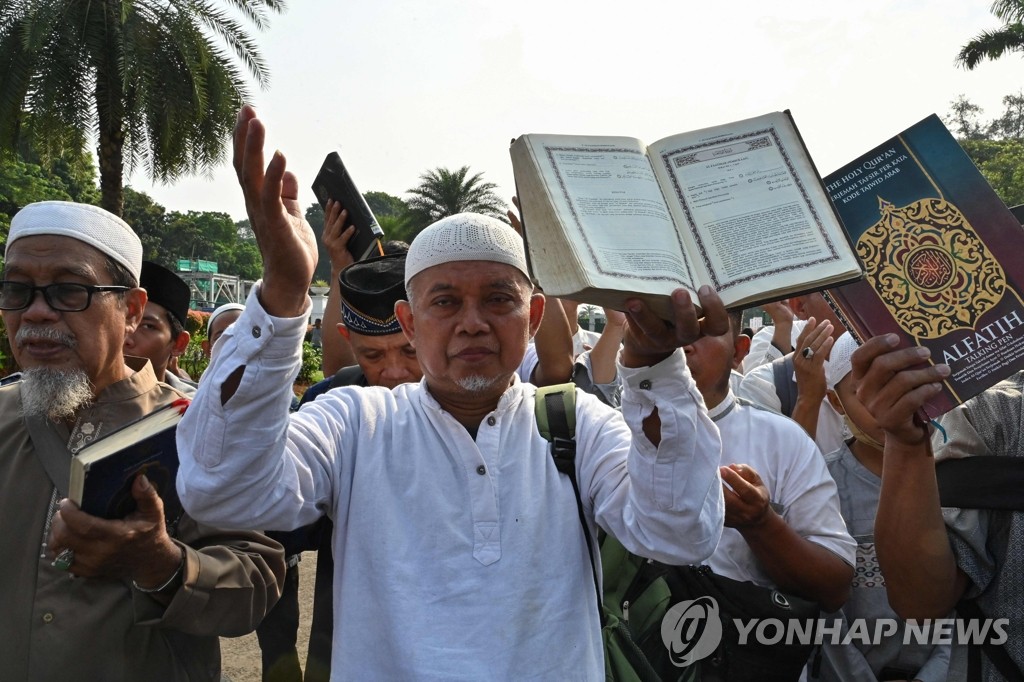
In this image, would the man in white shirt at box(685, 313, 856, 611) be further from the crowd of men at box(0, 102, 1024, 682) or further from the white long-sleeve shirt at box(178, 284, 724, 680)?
the white long-sleeve shirt at box(178, 284, 724, 680)

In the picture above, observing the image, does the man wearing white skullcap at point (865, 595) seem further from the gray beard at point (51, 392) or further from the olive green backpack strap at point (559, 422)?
the gray beard at point (51, 392)

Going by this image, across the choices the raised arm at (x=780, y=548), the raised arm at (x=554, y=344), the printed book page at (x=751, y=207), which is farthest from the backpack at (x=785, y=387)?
the printed book page at (x=751, y=207)

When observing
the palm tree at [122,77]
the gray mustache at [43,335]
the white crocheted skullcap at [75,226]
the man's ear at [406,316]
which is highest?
the palm tree at [122,77]

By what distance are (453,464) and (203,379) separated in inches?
28.3

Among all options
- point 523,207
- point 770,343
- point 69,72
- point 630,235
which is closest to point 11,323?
point 523,207

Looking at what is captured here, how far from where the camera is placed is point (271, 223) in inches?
73.9

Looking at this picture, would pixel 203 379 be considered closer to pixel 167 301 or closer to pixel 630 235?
pixel 630 235

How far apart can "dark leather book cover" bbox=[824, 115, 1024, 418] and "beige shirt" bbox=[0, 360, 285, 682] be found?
1.97 meters

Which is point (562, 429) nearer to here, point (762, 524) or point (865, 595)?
point (762, 524)

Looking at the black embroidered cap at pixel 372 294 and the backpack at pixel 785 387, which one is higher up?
the black embroidered cap at pixel 372 294

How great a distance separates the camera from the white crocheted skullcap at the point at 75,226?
8.73 ft

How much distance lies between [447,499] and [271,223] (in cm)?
87

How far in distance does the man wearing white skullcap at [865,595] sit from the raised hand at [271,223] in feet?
6.51

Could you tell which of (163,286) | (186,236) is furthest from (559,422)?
(186,236)
